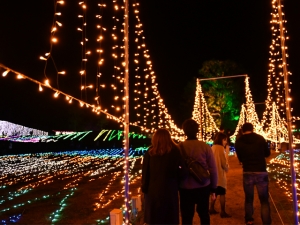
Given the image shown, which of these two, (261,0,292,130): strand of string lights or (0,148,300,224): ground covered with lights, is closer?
(261,0,292,130): strand of string lights

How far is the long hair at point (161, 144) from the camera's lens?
11.4 feet

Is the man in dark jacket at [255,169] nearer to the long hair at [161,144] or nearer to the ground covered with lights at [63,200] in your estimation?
the long hair at [161,144]

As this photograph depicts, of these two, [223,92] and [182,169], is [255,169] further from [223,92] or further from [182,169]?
[223,92]

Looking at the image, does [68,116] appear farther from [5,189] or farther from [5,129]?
[5,189]

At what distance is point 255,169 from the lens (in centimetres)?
480

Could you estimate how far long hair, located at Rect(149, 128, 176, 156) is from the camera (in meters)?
3.49

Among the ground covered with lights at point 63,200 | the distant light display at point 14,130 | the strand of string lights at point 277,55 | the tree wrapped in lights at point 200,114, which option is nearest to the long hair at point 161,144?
the strand of string lights at point 277,55

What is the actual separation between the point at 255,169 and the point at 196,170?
5.04 ft

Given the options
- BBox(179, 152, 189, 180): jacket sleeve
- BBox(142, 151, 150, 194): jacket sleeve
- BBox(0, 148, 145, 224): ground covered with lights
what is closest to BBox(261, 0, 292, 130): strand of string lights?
BBox(179, 152, 189, 180): jacket sleeve

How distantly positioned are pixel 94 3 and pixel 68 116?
40.3 m

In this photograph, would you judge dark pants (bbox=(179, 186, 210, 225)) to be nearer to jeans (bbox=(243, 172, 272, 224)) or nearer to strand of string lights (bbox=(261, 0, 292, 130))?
jeans (bbox=(243, 172, 272, 224))

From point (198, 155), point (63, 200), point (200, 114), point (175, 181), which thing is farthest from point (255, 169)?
point (200, 114)

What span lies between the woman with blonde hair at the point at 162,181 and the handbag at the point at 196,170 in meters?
0.16

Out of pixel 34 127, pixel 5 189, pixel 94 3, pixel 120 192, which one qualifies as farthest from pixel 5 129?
pixel 94 3
